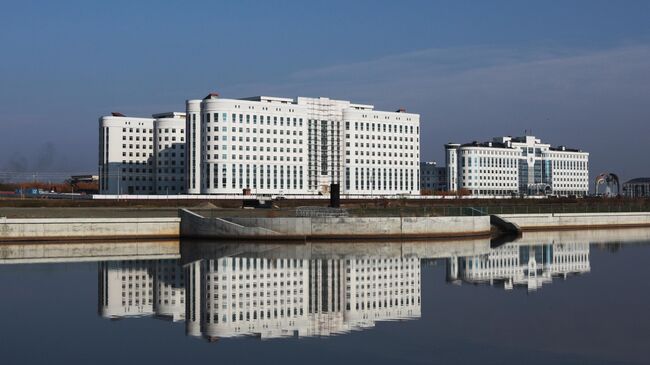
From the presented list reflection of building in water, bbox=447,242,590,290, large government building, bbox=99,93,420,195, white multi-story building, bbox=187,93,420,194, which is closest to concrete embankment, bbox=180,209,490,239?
reflection of building in water, bbox=447,242,590,290

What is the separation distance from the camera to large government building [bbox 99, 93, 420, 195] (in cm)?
12888

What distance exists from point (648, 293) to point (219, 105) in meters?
98.6

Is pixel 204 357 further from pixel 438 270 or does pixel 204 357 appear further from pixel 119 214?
pixel 119 214

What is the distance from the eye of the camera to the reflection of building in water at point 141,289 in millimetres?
30422

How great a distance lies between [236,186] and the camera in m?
130

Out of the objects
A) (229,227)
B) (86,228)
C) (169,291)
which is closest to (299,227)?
(229,227)

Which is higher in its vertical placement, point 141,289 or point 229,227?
point 229,227

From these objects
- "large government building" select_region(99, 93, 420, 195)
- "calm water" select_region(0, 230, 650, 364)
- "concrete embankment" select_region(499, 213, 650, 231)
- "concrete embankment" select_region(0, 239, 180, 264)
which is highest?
"large government building" select_region(99, 93, 420, 195)

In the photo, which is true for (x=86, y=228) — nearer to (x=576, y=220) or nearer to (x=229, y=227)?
(x=229, y=227)

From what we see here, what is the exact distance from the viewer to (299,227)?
198 ft

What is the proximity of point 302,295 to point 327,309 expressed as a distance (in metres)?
3.01

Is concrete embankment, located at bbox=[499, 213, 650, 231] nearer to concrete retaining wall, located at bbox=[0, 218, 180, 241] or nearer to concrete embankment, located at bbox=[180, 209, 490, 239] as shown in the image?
concrete embankment, located at bbox=[180, 209, 490, 239]

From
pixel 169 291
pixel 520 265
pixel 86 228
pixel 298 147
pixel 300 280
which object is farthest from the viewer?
pixel 298 147

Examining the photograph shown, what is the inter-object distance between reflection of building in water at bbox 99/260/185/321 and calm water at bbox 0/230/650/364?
0.09m
